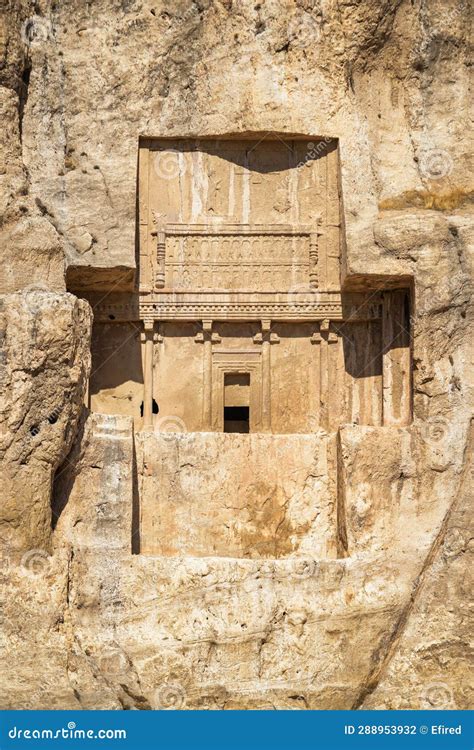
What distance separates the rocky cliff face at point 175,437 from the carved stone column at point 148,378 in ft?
2.68

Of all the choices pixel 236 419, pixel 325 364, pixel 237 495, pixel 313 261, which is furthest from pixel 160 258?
pixel 237 495

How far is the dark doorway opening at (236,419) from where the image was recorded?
18859 millimetres

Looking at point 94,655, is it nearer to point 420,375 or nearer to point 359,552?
point 359,552

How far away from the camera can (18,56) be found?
17500 mm

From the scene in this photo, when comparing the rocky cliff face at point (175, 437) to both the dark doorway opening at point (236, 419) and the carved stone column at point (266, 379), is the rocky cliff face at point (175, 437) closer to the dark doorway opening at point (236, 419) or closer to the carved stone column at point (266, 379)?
the carved stone column at point (266, 379)

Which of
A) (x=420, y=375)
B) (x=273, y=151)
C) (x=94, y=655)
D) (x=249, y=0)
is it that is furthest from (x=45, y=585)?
(x=249, y=0)

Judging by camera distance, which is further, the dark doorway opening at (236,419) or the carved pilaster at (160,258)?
the dark doorway opening at (236,419)

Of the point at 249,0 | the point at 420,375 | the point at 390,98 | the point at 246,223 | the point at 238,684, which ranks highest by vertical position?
the point at 249,0

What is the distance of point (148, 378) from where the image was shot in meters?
18.2

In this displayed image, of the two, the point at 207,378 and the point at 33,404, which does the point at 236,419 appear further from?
the point at 33,404

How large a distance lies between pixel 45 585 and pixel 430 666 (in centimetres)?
403

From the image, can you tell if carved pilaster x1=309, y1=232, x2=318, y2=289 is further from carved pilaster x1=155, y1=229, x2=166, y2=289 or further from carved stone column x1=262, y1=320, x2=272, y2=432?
carved pilaster x1=155, y1=229, x2=166, y2=289

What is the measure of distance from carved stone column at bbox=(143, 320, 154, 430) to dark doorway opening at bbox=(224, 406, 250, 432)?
118 cm

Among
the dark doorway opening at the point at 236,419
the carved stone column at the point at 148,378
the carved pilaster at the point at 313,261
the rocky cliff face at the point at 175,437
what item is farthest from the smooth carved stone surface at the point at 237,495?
the carved pilaster at the point at 313,261
